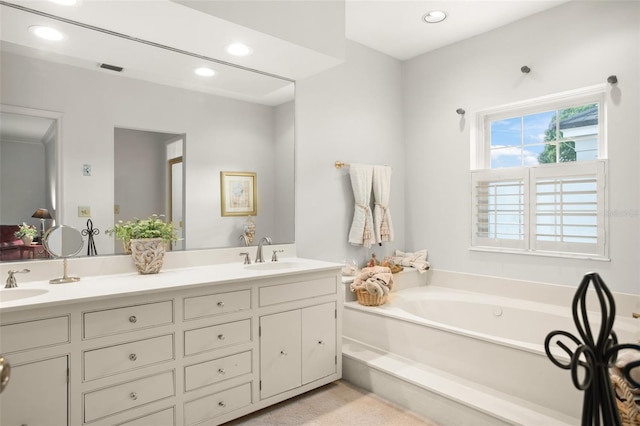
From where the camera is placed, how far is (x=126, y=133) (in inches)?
89.4

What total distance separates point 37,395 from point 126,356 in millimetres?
334

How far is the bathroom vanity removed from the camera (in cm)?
158

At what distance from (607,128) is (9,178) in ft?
11.8

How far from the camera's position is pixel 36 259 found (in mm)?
2010

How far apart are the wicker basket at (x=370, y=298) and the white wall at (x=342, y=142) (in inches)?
19.6

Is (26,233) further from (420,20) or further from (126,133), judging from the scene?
(420,20)

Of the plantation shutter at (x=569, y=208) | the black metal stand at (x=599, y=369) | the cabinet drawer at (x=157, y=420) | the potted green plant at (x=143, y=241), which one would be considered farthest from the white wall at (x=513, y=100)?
the cabinet drawer at (x=157, y=420)

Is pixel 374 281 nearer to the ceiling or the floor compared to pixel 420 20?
nearer to the floor

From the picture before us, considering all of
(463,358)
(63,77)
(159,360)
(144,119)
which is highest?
(63,77)

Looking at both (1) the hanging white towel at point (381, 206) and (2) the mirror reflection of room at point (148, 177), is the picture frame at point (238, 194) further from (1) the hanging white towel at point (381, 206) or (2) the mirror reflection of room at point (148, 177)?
(1) the hanging white towel at point (381, 206)

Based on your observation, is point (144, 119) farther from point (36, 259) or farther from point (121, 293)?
point (121, 293)

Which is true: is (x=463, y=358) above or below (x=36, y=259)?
below

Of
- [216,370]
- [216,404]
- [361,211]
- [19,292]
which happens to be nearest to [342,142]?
[361,211]

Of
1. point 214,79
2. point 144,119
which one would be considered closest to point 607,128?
point 214,79
